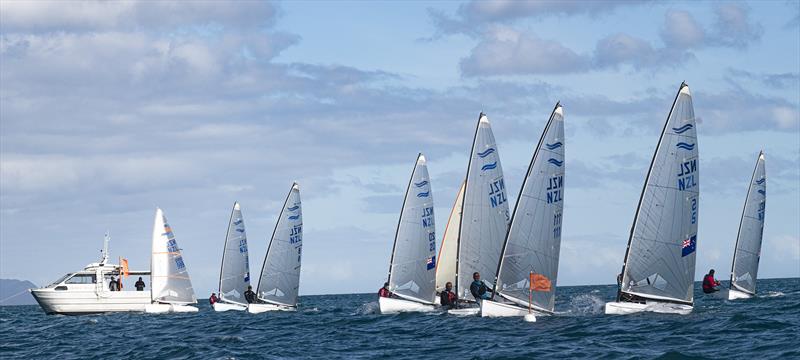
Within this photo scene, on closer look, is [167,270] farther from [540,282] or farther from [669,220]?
[669,220]

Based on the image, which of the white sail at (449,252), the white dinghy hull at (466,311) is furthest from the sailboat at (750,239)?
the white dinghy hull at (466,311)

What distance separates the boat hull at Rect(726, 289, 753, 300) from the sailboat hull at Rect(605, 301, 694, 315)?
81.8 ft

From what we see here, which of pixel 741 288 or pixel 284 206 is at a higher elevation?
pixel 284 206

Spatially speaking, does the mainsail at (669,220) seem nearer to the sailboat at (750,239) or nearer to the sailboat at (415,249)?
the sailboat at (415,249)

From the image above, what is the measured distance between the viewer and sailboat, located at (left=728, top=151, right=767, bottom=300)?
2692 inches

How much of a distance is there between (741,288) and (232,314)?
31630 millimetres

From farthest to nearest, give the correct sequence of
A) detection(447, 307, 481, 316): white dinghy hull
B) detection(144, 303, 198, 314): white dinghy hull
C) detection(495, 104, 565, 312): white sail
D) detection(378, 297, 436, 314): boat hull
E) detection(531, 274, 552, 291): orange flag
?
detection(144, 303, 198, 314): white dinghy hull, detection(378, 297, 436, 314): boat hull, detection(447, 307, 481, 316): white dinghy hull, detection(531, 274, 552, 291): orange flag, detection(495, 104, 565, 312): white sail

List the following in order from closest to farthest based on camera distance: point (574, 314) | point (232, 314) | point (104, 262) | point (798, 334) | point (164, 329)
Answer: point (798, 334) < point (574, 314) < point (164, 329) < point (232, 314) < point (104, 262)

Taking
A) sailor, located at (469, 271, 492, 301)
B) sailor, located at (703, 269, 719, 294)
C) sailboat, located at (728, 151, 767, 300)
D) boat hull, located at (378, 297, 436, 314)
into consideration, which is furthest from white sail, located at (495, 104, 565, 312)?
sailboat, located at (728, 151, 767, 300)

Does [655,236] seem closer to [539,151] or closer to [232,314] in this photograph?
[539,151]

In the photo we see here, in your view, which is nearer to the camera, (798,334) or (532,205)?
(798,334)

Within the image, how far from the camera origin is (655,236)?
45.0 m

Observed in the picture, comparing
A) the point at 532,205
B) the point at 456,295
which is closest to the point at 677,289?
the point at 532,205

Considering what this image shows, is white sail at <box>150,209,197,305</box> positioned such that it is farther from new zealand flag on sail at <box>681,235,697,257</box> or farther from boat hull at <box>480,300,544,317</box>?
new zealand flag on sail at <box>681,235,697,257</box>
